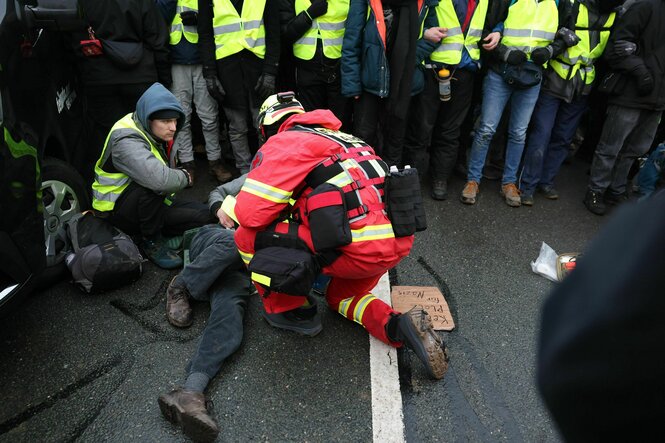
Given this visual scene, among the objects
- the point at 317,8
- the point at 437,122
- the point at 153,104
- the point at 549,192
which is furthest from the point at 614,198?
the point at 153,104

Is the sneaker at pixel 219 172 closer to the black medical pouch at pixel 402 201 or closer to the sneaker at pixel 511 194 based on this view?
the black medical pouch at pixel 402 201

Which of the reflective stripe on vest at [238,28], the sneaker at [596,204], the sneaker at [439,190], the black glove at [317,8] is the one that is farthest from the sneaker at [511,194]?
the reflective stripe on vest at [238,28]

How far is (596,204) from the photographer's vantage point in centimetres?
486

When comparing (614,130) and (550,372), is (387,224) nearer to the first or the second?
(550,372)

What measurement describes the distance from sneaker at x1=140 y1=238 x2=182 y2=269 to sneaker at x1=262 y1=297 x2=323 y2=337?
1.01 metres

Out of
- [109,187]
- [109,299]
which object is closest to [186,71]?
[109,187]

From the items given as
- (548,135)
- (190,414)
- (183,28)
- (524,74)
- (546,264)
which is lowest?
(546,264)

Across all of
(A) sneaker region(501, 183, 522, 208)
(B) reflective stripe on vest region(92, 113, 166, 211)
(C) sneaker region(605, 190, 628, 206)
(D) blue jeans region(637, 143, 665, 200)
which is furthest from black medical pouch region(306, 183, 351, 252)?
(C) sneaker region(605, 190, 628, 206)

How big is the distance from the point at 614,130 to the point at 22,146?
190 inches

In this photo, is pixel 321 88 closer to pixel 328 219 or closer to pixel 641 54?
pixel 328 219

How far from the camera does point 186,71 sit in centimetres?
461

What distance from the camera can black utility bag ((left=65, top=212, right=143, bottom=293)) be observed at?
3.07m

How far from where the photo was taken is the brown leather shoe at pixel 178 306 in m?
2.92

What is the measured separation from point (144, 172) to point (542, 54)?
3.49 m
